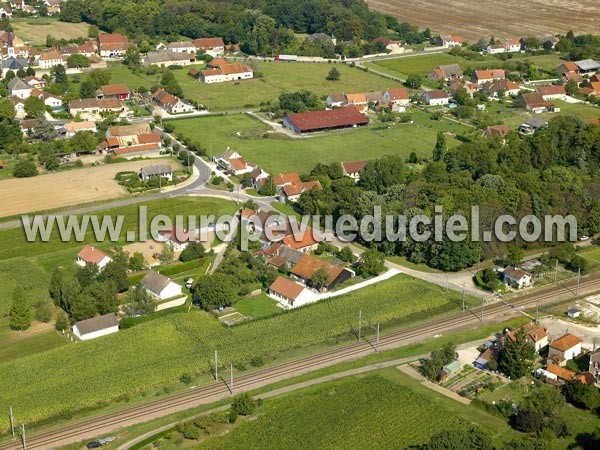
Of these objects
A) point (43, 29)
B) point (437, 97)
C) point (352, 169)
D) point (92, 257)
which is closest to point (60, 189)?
point (92, 257)

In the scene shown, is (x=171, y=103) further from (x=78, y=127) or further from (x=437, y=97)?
(x=437, y=97)

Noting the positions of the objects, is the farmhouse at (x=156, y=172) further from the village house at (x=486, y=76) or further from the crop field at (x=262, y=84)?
the village house at (x=486, y=76)

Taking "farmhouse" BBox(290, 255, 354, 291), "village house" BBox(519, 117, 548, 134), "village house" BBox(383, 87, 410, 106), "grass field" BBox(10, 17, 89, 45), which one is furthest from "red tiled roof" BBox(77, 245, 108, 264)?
"grass field" BBox(10, 17, 89, 45)

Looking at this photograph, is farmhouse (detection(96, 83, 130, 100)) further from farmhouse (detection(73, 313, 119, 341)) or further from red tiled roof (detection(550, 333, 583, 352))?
red tiled roof (detection(550, 333, 583, 352))

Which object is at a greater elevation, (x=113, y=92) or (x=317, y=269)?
(x=113, y=92)

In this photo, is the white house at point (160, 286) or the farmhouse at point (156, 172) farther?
the farmhouse at point (156, 172)

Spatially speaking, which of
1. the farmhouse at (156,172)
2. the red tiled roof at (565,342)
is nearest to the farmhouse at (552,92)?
the farmhouse at (156,172)
